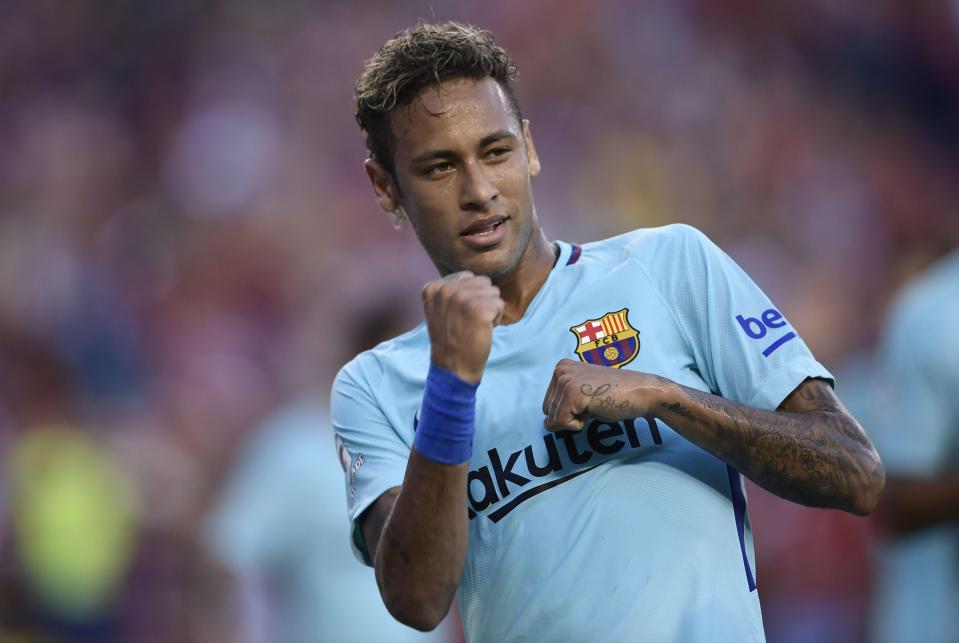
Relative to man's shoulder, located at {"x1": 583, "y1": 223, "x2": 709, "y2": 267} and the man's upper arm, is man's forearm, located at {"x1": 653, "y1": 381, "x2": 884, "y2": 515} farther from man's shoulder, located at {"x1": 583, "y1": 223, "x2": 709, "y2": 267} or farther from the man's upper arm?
man's shoulder, located at {"x1": 583, "y1": 223, "x2": 709, "y2": 267}

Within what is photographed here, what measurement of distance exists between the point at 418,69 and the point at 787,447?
115cm

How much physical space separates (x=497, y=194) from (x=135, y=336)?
6305 mm

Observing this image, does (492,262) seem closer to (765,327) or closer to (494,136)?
(494,136)

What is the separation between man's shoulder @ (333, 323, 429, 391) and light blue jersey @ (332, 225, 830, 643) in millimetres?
115

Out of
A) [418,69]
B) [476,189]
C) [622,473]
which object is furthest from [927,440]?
[418,69]

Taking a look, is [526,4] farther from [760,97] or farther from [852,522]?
[852,522]

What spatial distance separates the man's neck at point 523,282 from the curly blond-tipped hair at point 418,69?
329mm

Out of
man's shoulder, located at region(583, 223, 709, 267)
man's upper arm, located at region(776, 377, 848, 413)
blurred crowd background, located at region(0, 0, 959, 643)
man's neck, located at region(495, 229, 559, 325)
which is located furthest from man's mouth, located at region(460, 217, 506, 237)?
blurred crowd background, located at region(0, 0, 959, 643)

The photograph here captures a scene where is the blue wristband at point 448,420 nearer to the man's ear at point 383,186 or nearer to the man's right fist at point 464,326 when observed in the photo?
the man's right fist at point 464,326

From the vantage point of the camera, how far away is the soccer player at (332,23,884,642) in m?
2.52

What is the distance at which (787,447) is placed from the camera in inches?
98.7

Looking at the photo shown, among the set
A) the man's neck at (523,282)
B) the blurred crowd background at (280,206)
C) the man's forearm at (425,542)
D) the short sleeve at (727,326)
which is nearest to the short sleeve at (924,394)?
the short sleeve at (727,326)

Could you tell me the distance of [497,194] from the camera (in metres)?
2.80

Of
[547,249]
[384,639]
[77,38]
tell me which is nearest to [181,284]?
[77,38]
